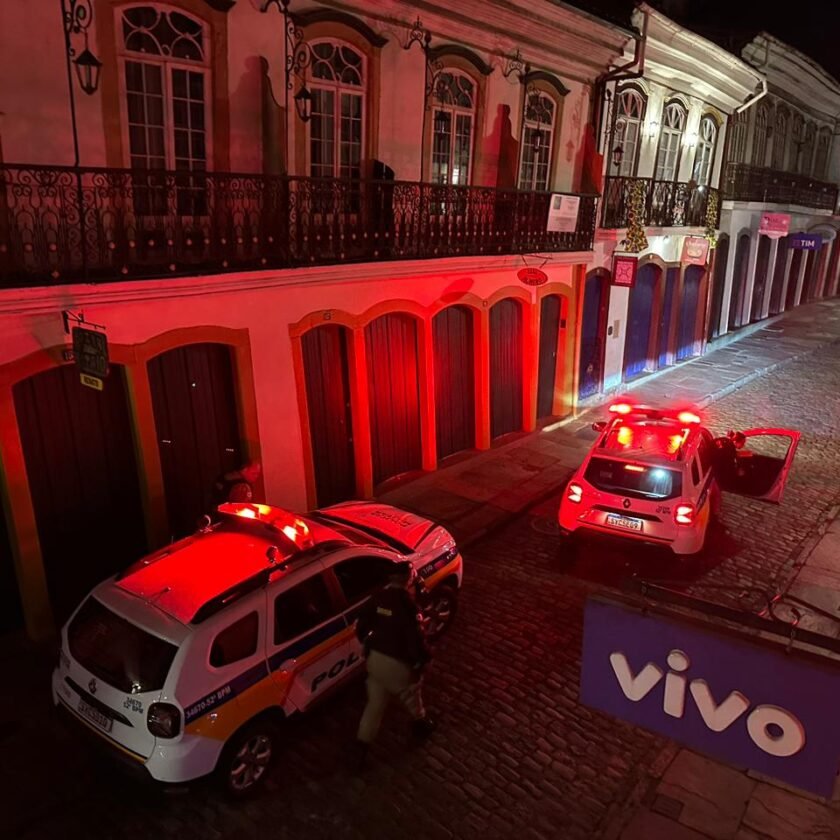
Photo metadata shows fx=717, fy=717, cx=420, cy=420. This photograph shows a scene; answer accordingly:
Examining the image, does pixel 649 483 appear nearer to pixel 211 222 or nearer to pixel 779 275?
pixel 211 222

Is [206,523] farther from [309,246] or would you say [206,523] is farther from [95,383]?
[309,246]

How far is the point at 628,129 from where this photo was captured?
56.5ft

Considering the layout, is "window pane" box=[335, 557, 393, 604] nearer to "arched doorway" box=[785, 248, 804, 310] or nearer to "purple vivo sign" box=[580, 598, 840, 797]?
"purple vivo sign" box=[580, 598, 840, 797]

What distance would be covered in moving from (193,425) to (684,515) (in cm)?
661

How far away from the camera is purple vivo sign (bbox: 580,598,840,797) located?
2754mm

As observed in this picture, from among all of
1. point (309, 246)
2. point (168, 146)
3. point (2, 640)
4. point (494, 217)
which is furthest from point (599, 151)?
point (2, 640)

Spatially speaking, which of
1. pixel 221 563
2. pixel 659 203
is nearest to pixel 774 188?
pixel 659 203

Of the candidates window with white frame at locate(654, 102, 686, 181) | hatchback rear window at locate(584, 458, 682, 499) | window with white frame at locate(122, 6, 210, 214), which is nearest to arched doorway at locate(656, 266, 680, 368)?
window with white frame at locate(654, 102, 686, 181)

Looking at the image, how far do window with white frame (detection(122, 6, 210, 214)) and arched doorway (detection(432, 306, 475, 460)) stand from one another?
524 cm

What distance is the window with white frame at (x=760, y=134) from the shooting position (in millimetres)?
24328

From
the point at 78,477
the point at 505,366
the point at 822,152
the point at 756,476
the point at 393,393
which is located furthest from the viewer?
the point at 822,152

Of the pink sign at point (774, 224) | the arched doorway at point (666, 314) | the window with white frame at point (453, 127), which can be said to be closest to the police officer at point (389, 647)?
the window with white frame at point (453, 127)

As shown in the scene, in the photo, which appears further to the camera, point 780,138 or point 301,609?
point 780,138

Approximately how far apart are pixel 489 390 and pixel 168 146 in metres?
7.79
